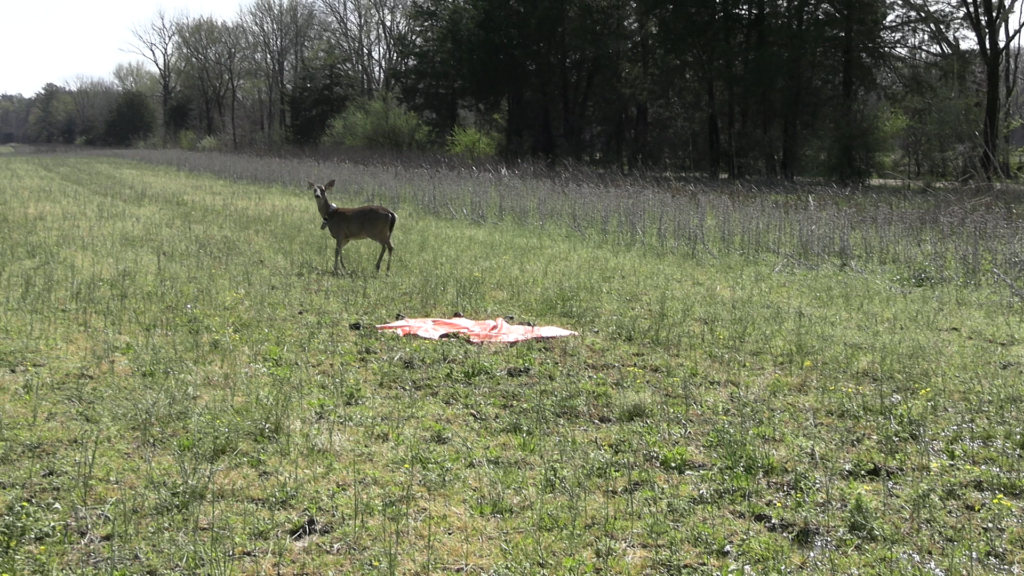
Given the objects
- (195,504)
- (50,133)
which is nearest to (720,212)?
(195,504)

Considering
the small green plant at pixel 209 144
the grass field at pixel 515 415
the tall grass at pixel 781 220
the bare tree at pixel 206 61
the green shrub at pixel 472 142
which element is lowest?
the grass field at pixel 515 415

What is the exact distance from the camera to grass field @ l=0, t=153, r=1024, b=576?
3.86m

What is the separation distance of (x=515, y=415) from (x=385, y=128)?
38966mm

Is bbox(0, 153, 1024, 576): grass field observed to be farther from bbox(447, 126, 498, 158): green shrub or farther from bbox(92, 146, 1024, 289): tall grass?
bbox(447, 126, 498, 158): green shrub

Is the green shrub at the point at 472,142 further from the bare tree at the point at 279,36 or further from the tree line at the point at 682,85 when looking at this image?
the bare tree at the point at 279,36

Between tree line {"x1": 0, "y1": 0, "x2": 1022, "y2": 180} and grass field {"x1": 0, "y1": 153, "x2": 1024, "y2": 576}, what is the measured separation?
4.61 m

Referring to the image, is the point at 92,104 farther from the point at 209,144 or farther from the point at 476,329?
the point at 476,329

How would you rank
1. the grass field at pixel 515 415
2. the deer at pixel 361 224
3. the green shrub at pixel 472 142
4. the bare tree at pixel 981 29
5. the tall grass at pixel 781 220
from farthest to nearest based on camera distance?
the green shrub at pixel 472 142, the bare tree at pixel 981 29, the tall grass at pixel 781 220, the deer at pixel 361 224, the grass field at pixel 515 415

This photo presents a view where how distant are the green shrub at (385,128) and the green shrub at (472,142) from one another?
Answer: 251 centimetres

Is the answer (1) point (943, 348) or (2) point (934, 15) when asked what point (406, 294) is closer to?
(1) point (943, 348)

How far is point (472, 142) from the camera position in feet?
132

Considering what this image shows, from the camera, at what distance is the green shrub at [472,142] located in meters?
39.6

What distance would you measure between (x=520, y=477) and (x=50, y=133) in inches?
4015

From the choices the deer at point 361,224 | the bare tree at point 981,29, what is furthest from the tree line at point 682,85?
the deer at point 361,224
